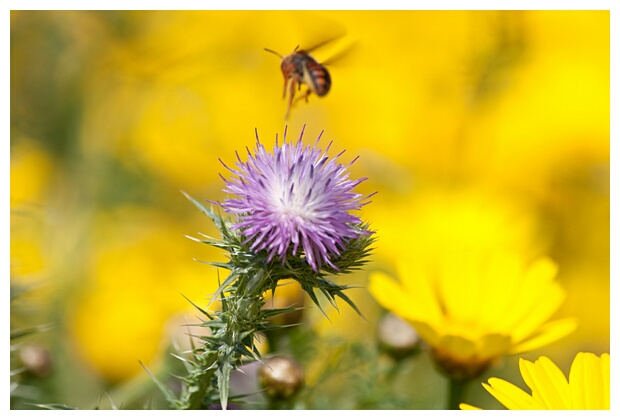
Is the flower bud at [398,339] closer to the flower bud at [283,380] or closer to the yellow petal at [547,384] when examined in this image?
the flower bud at [283,380]

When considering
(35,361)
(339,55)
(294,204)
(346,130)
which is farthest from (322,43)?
(346,130)

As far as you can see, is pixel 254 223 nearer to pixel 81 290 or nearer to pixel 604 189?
pixel 81 290

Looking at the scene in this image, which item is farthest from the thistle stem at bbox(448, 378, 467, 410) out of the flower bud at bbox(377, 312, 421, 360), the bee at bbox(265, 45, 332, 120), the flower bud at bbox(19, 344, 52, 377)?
the flower bud at bbox(19, 344, 52, 377)

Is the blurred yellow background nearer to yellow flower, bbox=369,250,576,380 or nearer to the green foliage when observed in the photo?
yellow flower, bbox=369,250,576,380

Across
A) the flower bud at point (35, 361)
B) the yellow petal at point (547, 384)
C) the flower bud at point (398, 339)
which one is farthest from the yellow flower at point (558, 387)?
the flower bud at point (35, 361)
